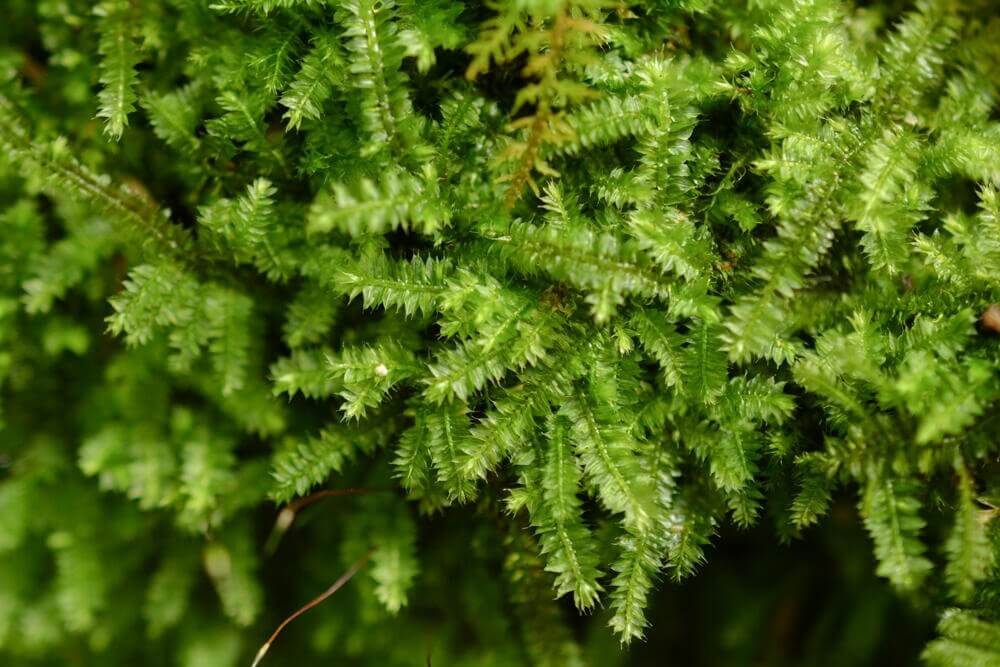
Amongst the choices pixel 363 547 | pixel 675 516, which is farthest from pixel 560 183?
pixel 363 547

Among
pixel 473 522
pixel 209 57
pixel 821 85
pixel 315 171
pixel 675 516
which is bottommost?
pixel 473 522

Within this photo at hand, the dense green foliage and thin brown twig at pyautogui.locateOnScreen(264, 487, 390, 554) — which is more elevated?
the dense green foliage

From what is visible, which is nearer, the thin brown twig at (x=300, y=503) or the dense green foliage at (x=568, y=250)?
the dense green foliage at (x=568, y=250)

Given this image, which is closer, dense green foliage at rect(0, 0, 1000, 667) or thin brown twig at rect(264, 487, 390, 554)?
dense green foliage at rect(0, 0, 1000, 667)

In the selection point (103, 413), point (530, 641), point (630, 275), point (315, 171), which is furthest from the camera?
point (103, 413)

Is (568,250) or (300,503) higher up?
(568,250)

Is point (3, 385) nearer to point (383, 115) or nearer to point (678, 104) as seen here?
point (383, 115)

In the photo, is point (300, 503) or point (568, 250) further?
point (300, 503)

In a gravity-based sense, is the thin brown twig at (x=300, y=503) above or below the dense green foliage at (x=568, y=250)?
below
